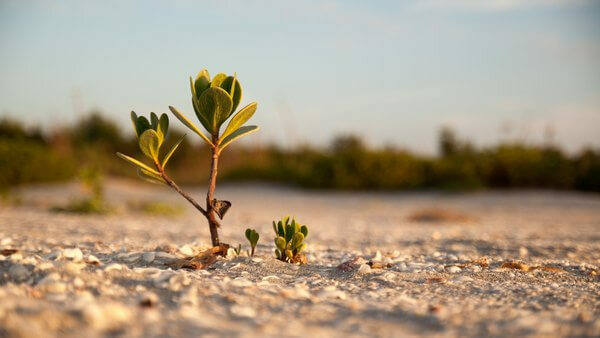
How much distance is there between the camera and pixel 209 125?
94.6 inches

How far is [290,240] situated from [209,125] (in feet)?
2.29

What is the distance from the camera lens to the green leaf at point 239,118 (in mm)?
2422

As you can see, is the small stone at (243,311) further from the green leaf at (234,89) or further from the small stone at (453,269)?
the small stone at (453,269)

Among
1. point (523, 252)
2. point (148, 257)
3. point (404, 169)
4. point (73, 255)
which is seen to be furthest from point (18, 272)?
point (404, 169)

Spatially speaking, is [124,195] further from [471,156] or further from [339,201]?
[471,156]

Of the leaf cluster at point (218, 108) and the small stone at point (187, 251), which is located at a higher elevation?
the leaf cluster at point (218, 108)

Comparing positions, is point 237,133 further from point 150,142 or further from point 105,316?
point 105,316

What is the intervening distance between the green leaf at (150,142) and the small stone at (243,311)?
0.97 metres

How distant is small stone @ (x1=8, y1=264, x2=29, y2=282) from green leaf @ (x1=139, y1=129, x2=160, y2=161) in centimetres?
68

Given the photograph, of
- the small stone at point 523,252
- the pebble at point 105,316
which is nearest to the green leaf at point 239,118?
the pebble at point 105,316

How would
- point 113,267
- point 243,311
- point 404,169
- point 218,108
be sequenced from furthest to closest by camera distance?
point 404,169 → point 218,108 → point 113,267 → point 243,311

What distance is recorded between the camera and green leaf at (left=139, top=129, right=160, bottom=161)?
235 cm

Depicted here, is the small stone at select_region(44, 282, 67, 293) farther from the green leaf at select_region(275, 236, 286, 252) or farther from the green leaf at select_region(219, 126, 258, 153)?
the green leaf at select_region(275, 236, 286, 252)

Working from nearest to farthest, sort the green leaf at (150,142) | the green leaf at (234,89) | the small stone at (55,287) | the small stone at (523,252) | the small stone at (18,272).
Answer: the small stone at (55,287) < the small stone at (18,272) < the green leaf at (150,142) < the green leaf at (234,89) < the small stone at (523,252)
